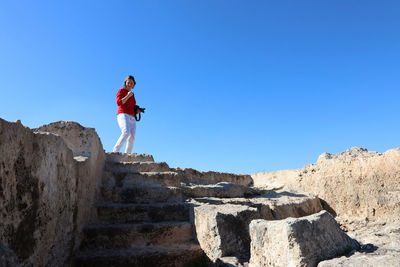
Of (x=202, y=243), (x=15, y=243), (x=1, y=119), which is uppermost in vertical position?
(x=1, y=119)

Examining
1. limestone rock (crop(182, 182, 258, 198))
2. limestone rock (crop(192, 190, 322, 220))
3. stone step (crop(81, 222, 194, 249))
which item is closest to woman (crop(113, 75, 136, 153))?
limestone rock (crop(182, 182, 258, 198))

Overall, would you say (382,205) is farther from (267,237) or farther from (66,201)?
(66,201)

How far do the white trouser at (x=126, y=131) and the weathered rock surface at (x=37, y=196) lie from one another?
9.81 ft

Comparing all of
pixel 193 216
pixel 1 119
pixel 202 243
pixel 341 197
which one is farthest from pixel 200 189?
pixel 1 119

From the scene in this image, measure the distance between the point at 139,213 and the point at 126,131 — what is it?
2.67 m

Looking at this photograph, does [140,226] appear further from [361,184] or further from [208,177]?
[208,177]

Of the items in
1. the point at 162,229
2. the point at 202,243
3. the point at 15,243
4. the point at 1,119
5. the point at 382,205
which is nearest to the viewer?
the point at 1,119

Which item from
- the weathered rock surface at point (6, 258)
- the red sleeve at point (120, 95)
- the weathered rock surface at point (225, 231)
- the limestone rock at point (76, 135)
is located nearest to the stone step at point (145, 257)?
the weathered rock surface at point (225, 231)

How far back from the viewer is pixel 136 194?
4000 mm

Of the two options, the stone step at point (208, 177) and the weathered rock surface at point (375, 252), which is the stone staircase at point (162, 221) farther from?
the stone step at point (208, 177)

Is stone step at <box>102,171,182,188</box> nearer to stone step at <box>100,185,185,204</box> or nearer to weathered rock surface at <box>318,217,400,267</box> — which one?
stone step at <box>100,185,185,204</box>

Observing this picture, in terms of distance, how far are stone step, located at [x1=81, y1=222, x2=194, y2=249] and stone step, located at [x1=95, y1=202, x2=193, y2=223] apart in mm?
223

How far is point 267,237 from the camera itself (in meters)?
1.91

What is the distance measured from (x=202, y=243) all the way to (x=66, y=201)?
53.6 inches
